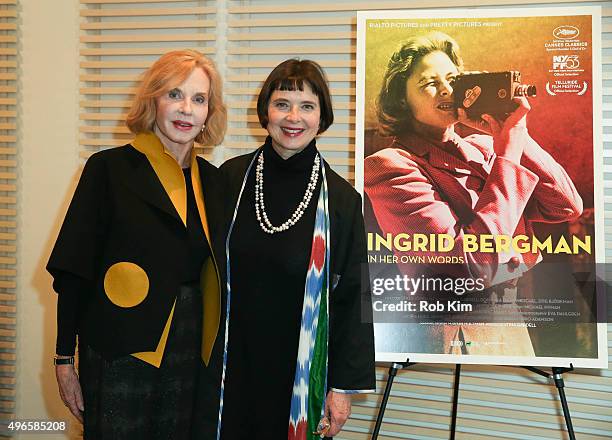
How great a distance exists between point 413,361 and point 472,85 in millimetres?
1174

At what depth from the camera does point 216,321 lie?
231 cm

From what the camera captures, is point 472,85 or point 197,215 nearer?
point 197,215

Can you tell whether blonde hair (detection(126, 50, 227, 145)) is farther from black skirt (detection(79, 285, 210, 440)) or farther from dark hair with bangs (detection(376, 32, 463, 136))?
dark hair with bangs (detection(376, 32, 463, 136))

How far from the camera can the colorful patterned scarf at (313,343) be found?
2.32 metres

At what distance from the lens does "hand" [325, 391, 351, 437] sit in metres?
2.39

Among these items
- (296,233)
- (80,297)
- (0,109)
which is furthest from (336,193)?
(0,109)

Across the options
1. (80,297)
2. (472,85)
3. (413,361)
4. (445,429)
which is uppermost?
(472,85)

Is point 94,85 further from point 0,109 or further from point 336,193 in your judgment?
point 336,193

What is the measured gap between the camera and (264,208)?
2.38 m

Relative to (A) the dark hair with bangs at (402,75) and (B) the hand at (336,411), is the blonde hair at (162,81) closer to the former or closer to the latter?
(A) the dark hair with bangs at (402,75)

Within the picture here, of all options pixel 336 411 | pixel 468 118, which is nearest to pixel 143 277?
pixel 336 411

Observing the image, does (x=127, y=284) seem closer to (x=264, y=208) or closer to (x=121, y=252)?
(x=121, y=252)

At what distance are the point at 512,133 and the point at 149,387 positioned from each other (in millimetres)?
1740

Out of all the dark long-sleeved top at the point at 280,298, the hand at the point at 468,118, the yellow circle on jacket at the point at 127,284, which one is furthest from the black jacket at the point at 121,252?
the hand at the point at 468,118
